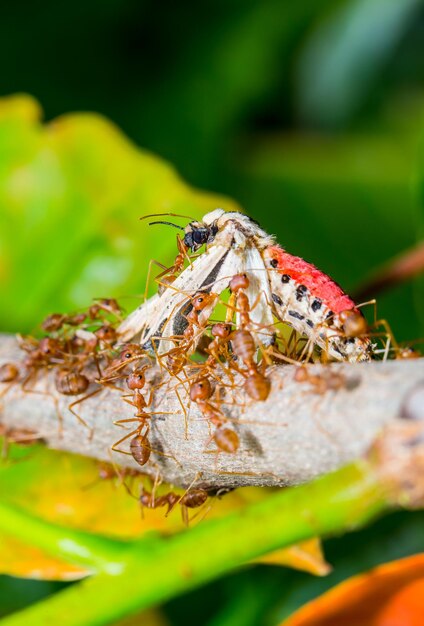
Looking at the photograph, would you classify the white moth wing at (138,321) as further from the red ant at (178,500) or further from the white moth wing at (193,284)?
the red ant at (178,500)

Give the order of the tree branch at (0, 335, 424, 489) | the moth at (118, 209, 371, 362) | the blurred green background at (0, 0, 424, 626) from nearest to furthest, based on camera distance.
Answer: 1. the tree branch at (0, 335, 424, 489)
2. the moth at (118, 209, 371, 362)
3. the blurred green background at (0, 0, 424, 626)

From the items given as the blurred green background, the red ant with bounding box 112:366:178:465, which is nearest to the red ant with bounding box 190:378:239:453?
the red ant with bounding box 112:366:178:465

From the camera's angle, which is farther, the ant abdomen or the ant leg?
the ant leg

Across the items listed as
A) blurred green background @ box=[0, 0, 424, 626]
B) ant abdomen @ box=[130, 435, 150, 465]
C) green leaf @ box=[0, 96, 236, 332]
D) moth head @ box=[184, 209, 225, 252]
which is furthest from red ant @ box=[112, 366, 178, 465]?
blurred green background @ box=[0, 0, 424, 626]

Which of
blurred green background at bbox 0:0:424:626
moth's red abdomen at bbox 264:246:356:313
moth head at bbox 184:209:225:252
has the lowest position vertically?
moth's red abdomen at bbox 264:246:356:313

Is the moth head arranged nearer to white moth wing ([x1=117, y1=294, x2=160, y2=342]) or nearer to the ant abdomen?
white moth wing ([x1=117, y1=294, x2=160, y2=342])

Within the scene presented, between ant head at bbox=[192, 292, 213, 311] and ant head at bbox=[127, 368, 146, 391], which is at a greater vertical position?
ant head at bbox=[192, 292, 213, 311]

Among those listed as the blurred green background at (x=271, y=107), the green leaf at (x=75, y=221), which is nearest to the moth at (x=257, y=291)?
the green leaf at (x=75, y=221)

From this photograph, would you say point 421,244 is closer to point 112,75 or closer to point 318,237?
point 318,237

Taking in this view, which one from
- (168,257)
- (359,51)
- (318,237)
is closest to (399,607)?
(168,257)

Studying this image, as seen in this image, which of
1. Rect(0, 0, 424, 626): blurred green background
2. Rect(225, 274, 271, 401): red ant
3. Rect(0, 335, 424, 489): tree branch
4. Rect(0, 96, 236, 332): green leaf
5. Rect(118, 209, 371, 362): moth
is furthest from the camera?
Rect(0, 0, 424, 626): blurred green background
